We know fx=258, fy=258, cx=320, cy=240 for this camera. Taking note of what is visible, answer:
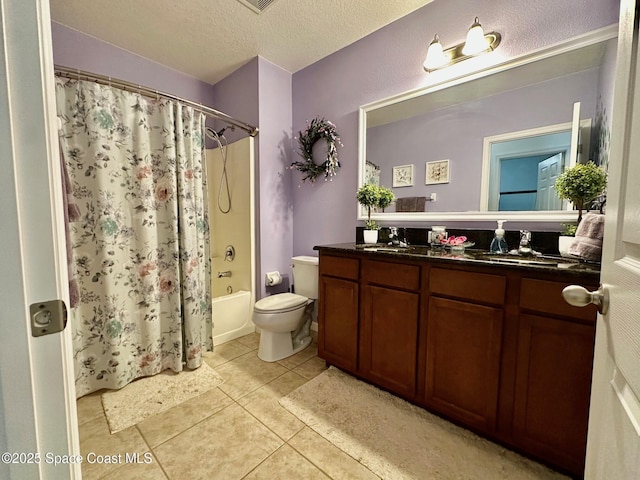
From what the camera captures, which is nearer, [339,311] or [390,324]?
[390,324]

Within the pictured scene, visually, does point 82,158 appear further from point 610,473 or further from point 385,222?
point 610,473

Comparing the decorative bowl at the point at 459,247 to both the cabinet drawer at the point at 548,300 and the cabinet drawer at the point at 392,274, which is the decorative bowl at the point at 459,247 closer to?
the cabinet drawer at the point at 392,274

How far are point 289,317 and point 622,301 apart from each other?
176 centimetres

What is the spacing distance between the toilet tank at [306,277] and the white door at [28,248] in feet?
5.76

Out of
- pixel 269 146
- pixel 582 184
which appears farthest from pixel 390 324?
pixel 269 146

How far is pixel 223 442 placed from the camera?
1269 mm

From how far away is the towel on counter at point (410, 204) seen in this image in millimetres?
1884

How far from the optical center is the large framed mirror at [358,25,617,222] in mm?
1344

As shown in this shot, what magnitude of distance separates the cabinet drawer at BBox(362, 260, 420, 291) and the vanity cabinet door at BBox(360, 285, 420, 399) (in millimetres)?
39

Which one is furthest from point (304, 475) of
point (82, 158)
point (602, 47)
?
point (602, 47)

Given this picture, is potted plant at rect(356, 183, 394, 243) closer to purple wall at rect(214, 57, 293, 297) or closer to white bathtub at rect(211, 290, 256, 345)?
purple wall at rect(214, 57, 293, 297)

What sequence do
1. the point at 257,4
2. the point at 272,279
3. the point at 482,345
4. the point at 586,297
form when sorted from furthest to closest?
the point at 272,279 → the point at 257,4 → the point at 482,345 → the point at 586,297

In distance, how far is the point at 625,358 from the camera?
1.52ft

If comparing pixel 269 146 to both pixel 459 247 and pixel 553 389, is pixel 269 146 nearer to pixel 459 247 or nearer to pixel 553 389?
pixel 459 247
